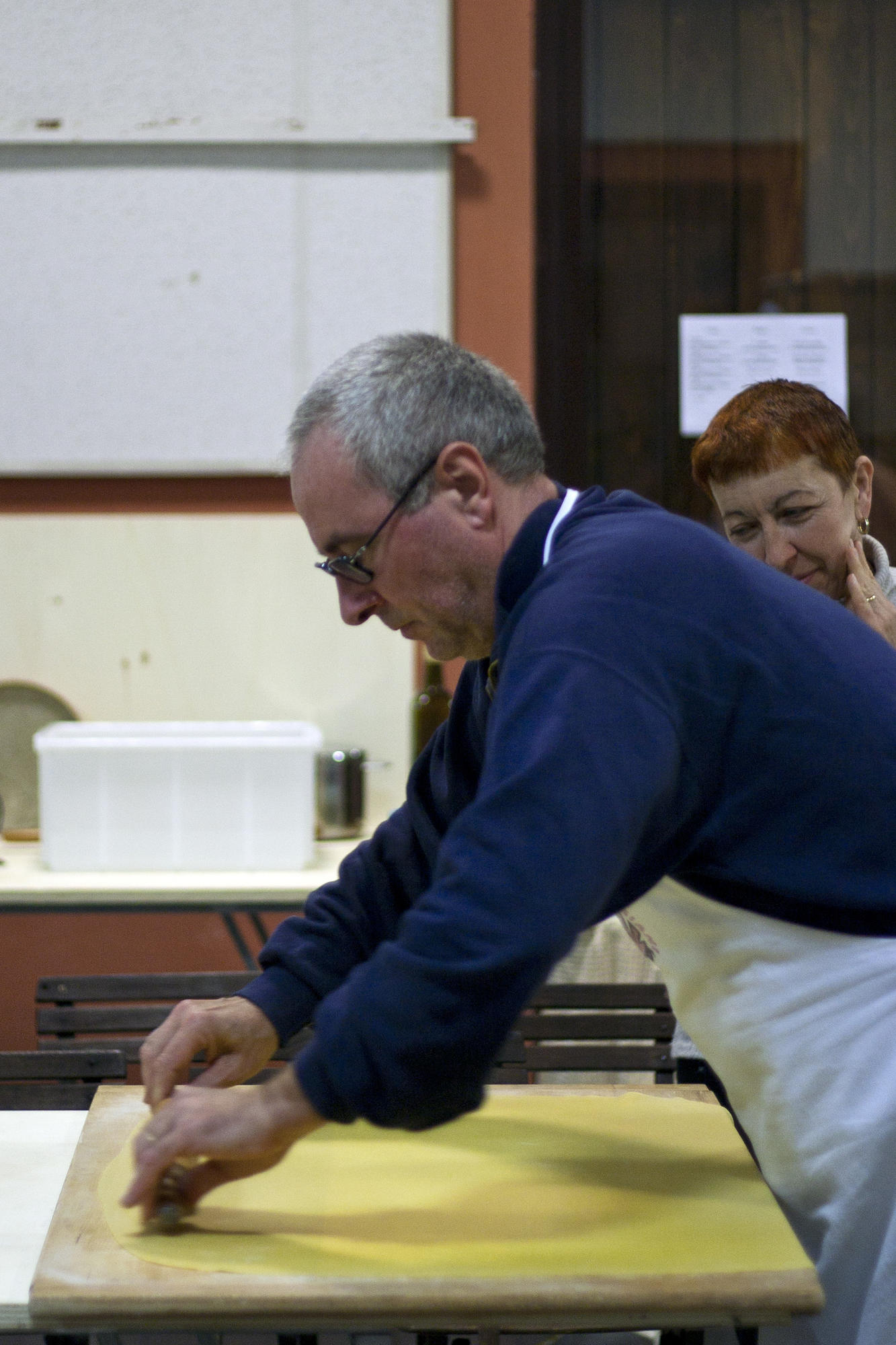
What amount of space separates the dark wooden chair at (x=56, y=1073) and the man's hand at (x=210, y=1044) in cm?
A: 42

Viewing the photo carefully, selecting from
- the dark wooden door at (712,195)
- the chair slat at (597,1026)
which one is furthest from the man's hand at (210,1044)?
the dark wooden door at (712,195)

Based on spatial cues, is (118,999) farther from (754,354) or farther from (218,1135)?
(754,354)

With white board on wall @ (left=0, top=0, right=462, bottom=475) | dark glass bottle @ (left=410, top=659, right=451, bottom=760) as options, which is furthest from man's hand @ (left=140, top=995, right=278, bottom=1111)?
white board on wall @ (left=0, top=0, right=462, bottom=475)

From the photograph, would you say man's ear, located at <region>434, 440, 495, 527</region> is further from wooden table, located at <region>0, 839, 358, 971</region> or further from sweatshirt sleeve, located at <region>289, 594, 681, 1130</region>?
wooden table, located at <region>0, 839, 358, 971</region>

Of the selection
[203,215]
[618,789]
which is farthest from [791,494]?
[203,215]

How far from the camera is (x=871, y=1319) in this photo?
3.71 ft

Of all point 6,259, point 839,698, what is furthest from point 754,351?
point 839,698

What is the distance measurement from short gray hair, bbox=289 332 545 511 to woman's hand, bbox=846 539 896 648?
82 cm

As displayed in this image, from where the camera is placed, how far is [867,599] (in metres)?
1.90

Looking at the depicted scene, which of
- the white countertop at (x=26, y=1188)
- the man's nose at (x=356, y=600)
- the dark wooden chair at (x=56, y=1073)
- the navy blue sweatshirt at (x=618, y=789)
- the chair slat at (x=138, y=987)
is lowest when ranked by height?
the chair slat at (x=138, y=987)

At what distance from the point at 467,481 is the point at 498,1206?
614mm

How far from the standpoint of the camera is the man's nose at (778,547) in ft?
6.25

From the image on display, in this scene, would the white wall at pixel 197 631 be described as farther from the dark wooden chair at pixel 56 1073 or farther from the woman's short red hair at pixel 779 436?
the dark wooden chair at pixel 56 1073

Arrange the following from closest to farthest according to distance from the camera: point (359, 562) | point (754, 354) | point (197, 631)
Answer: point (359, 562) < point (197, 631) < point (754, 354)
